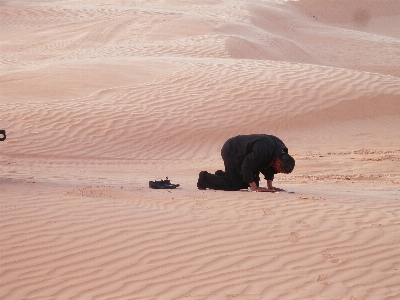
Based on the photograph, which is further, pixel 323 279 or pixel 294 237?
pixel 294 237

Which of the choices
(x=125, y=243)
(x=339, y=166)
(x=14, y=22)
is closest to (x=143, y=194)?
(x=125, y=243)

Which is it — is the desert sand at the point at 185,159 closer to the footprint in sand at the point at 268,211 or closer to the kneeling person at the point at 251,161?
the footprint in sand at the point at 268,211

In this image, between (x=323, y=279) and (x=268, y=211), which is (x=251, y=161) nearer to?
(x=268, y=211)

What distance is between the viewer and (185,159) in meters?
12.8

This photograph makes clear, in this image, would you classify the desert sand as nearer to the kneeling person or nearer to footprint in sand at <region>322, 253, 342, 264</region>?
footprint in sand at <region>322, 253, 342, 264</region>

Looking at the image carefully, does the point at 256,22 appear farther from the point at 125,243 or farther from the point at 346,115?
the point at 125,243

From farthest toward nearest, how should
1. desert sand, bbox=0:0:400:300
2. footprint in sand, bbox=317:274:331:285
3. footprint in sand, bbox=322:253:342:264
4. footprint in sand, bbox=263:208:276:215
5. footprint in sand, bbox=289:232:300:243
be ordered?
footprint in sand, bbox=263:208:276:215, footprint in sand, bbox=289:232:300:243, footprint in sand, bbox=322:253:342:264, desert sand, bbox=0:0:400:300, footprint in sand, bbox=317:274:331:285

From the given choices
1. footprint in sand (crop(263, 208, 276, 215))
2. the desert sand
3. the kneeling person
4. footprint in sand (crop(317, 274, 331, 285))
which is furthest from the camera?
the kneeling person

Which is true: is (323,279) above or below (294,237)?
below

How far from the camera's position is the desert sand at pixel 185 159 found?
18.7ft

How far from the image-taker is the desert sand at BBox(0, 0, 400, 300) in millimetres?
5695

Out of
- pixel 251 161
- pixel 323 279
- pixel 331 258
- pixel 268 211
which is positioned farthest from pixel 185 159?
pixel 323 279

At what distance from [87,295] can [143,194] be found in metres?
2.75

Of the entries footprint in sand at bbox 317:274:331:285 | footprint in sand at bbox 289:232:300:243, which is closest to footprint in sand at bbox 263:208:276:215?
footprint in sand at bbox 289:232:300:243
